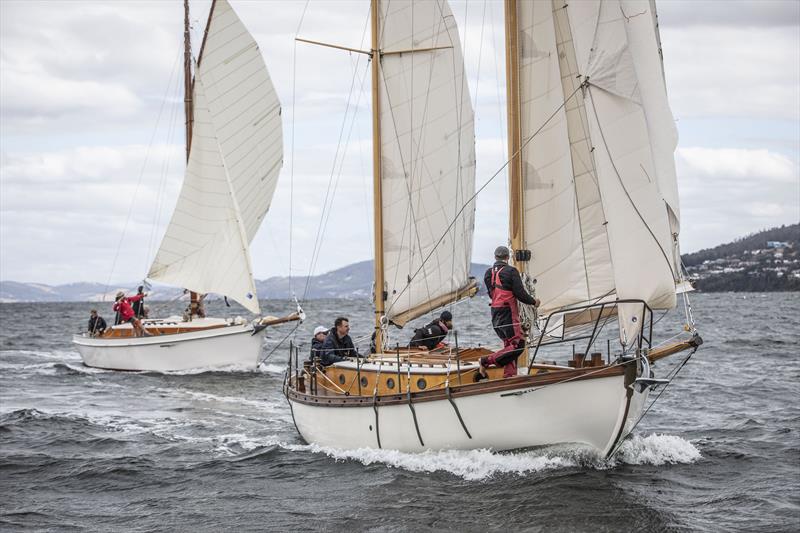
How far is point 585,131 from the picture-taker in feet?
54.6

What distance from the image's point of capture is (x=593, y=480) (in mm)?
15469

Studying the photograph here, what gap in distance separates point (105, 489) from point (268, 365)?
2095 cm

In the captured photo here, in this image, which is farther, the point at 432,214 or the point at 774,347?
the point at 774,347

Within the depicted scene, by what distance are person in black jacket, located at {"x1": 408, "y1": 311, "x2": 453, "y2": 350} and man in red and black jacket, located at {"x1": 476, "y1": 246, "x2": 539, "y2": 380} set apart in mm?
3377

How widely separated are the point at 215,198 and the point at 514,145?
20.4 metres

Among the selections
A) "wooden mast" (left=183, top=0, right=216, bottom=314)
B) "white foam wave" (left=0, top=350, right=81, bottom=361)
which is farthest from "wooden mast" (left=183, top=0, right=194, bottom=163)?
"white foam wave" (left=0, top=350, right=81, bottom=361)

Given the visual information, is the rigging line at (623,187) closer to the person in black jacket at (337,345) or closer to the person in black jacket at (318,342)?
the person in black jacket at (337,345)

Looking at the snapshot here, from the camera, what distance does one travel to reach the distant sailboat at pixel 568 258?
15.0 m

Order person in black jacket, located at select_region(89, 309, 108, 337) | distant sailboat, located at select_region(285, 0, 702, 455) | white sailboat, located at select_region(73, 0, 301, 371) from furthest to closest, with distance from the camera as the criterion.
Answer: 1. person in black jacket, located at select_region(89, 309, 108, 337)
2. white sailboat, located at select_region(73, 0, 301, 371)
3. distant sailboat, located at select_region(285, 0, 702, 455)

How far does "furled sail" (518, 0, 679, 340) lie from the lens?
15234mm

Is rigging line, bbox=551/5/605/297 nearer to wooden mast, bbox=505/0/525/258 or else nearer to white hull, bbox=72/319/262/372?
wooden mast, bbox=505/0/525/258

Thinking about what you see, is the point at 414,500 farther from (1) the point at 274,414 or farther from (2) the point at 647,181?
(1) the point at 274,414

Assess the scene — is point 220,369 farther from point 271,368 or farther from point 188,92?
point 188,92

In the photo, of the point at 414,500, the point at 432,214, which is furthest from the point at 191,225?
the point at 414,500
